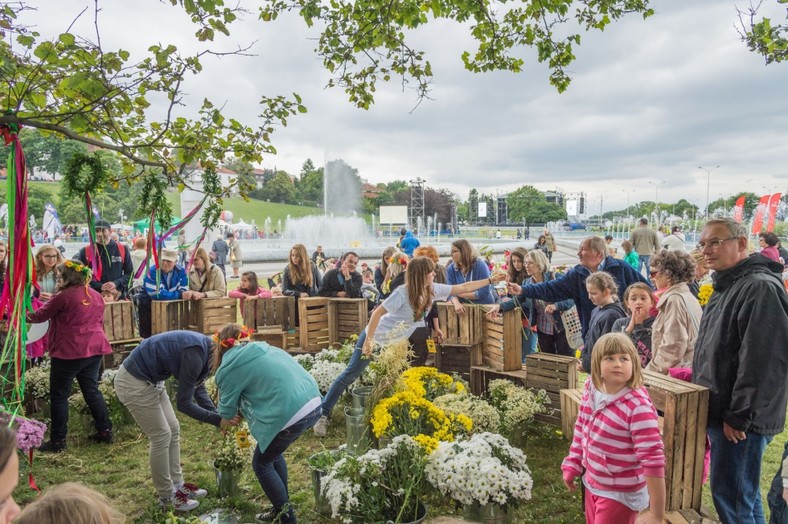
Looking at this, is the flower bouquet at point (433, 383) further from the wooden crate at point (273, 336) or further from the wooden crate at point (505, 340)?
the wooden crate at point (273, 336)

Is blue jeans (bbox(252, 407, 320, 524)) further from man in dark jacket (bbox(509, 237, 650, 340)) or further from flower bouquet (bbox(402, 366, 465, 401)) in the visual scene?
man in dark jacket (bbox(509, 237, 650, 340))

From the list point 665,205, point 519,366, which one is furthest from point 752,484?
point 665,205

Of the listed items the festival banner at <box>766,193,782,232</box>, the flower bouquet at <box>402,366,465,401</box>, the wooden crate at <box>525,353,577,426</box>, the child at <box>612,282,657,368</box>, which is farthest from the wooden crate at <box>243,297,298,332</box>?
the festival banner at <box>766,193,782,232</box>

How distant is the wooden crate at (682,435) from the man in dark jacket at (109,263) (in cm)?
625

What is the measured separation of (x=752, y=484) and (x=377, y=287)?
6.85m

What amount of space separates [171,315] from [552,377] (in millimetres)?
4888

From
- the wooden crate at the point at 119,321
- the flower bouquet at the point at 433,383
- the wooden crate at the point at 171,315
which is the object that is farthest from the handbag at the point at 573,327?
the wooden crate at the point at 119,321

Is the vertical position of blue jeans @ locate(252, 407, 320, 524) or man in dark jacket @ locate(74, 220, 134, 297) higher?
man in dark jacket @ locate(74, 220, 134, 297)

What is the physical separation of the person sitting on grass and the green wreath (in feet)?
3.73

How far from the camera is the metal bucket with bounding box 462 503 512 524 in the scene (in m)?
3.13

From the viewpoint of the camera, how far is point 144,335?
7.32 metres

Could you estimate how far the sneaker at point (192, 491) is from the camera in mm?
4160

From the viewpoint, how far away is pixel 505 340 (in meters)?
5.32

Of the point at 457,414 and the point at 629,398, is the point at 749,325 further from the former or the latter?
the point at 457,414
